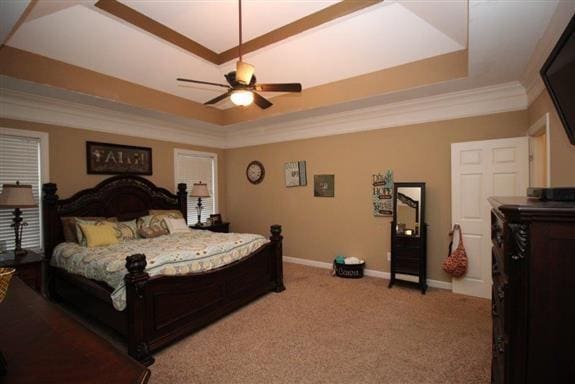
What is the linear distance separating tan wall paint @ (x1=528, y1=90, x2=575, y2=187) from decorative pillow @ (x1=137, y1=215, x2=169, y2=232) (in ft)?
14.7

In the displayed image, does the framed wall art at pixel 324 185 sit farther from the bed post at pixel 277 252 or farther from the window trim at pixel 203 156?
the window trim at pixel 203 156

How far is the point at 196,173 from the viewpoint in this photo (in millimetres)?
5457

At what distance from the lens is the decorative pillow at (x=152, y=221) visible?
13.1ft

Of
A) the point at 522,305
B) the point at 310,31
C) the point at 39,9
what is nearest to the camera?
the point at 522,305

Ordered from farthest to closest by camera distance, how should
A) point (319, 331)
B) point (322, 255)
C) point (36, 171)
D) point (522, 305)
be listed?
1. point (322, 255)
2. point (36, 171)
3. point (319, 331)
4. point (522, 305)

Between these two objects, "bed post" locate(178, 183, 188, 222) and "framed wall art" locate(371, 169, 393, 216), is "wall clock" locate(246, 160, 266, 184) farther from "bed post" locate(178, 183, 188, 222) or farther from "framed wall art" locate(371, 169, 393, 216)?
"framed wall art" locate(371, 169, 393, 216)

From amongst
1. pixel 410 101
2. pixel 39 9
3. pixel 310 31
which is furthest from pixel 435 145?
pixel 39 9

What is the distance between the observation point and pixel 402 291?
3.66m

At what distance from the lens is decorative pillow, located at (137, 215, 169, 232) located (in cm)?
400

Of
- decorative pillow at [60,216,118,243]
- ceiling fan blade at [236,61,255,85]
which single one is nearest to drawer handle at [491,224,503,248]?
ceiling fan blade at [236,61,255,85]

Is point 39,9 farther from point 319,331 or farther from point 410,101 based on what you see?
point 410,101

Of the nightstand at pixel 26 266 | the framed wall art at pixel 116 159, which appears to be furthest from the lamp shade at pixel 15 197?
the framed wall art at pixel 116 159

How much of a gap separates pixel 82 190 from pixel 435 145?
490 cm

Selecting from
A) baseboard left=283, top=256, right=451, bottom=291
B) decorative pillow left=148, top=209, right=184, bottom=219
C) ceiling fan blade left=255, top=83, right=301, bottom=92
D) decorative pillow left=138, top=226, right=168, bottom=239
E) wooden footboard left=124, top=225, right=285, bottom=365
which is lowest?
baseboard left=283, top=256, right=451, bottom=291
